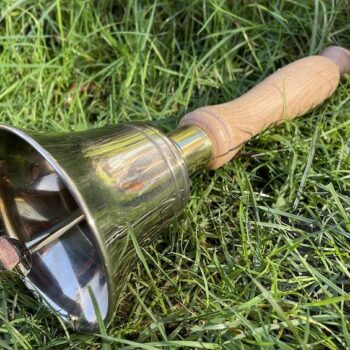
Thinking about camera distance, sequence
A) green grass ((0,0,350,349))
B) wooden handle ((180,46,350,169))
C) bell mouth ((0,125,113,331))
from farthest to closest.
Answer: wooden handle ((180,46,350,169))
bell mouth ((0,125,113,331))
green grass ((0,0,350,349))

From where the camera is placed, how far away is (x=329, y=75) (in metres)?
1.57

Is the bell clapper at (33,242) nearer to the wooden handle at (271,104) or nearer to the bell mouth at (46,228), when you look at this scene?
the bell mouth at (46,228)

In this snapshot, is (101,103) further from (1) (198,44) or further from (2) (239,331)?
(2) (239,331)

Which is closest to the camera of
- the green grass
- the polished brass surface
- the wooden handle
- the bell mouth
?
the polished brass surface

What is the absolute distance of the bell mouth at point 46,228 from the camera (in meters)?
1.27

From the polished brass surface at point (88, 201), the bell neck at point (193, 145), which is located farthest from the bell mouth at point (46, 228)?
the bell neck at point (193, 145)

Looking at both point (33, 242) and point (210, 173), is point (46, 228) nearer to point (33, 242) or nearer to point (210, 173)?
point (33, 242)

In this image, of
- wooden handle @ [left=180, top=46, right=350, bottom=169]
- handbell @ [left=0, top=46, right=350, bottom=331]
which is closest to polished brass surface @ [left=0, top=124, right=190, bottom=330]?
handbell @ [left=0, top=46, right=350, bottom=331]

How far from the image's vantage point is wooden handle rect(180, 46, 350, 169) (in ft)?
4.49

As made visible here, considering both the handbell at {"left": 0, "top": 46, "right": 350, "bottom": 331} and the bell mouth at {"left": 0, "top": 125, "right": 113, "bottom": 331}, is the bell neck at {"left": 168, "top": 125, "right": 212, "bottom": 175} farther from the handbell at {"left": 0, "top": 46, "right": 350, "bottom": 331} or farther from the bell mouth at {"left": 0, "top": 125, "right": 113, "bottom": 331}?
the bell mouth at {"left": 0, "top": 125, "right": 113, "bottom": 331}

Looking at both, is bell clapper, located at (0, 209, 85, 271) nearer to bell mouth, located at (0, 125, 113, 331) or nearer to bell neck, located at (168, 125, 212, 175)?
bell mouth, located at (0, 125, 113, 331)

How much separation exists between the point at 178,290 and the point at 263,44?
0.98 meters

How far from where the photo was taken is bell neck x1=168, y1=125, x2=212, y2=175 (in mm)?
1295

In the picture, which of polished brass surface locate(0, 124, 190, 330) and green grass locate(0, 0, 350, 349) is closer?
polished brass surface locate(0, 124, 190, 330)
